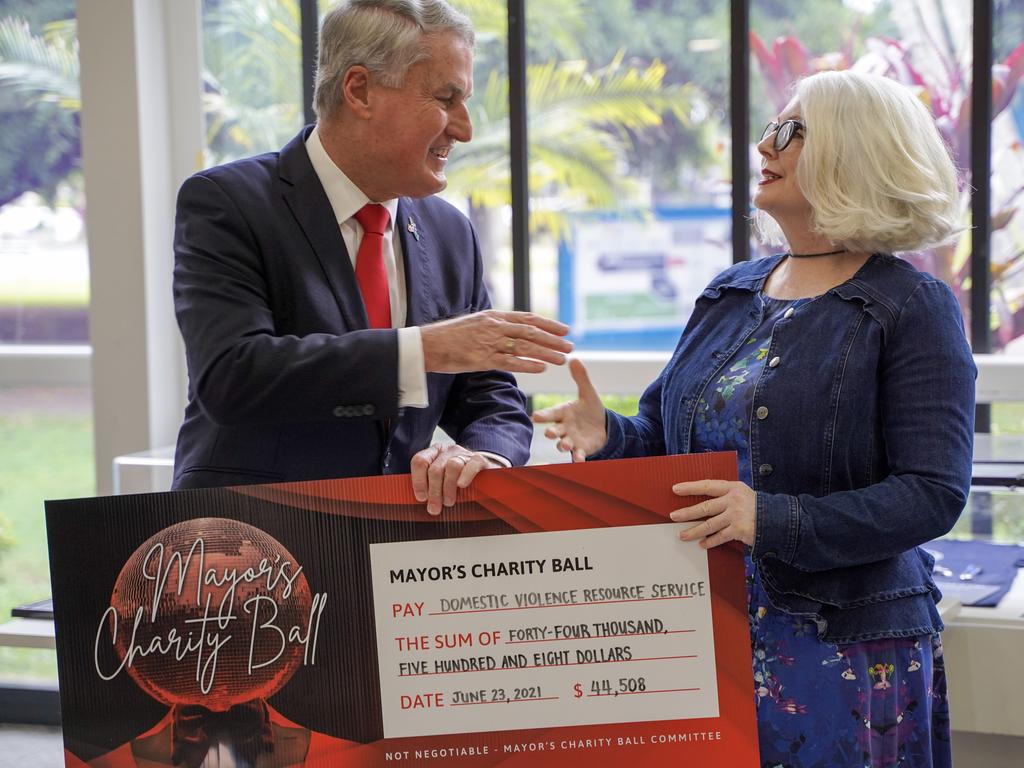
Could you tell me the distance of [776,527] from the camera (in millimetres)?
1585

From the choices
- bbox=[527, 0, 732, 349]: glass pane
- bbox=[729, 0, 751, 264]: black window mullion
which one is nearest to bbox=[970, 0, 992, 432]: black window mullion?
bbox=[729, 0, 751, 264]: black window mullion

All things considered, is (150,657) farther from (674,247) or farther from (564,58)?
(674,247)

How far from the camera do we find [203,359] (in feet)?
5.67

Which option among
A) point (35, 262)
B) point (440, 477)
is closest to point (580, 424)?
point (440, 477)

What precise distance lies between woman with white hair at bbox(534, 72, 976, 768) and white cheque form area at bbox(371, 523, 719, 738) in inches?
3.9

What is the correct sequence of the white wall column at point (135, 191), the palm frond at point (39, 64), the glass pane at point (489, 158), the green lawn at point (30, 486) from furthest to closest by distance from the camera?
1. the green lawn at point (30, 486)
2. the glass pane at point (489, 158)
3. the palm frond at point (39, 64)
4. the white wall column at point (135, 191)

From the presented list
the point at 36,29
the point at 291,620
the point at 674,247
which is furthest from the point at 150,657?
the point at 674,247

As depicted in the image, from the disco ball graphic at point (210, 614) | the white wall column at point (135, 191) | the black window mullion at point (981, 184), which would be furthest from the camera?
the white wall column at point (135, 191)

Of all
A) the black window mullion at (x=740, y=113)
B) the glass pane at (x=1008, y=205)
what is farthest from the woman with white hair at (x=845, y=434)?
the glass pane at (x=1008, y=205)

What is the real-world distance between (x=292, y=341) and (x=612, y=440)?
0.56 meters

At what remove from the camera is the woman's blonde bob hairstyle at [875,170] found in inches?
69.4

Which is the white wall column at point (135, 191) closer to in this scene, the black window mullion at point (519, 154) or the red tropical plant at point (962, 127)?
the black window mullion at point (519, 154)

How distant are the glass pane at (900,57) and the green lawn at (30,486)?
10.6 ft

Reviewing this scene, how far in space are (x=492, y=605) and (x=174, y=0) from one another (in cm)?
310
